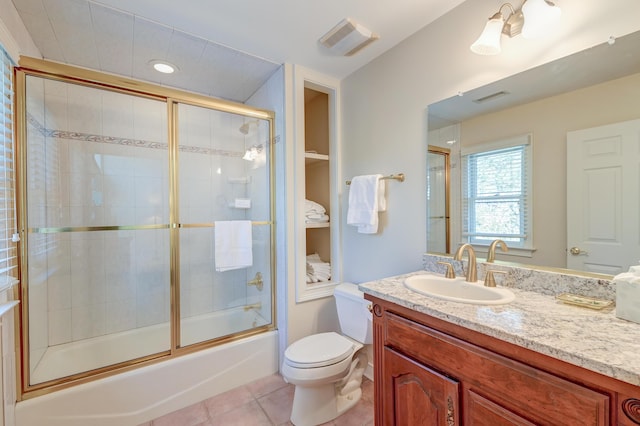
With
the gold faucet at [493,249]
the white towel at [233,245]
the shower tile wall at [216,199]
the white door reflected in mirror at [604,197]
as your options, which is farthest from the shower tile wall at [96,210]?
the white door reflected in mirror at [604,197]

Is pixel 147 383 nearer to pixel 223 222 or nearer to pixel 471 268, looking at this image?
pixel 223 222

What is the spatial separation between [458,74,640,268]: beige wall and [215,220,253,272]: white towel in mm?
1675

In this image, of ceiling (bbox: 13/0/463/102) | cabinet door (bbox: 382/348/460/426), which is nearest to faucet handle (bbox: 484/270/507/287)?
cabinet door (bbox: 382/348/460/426)

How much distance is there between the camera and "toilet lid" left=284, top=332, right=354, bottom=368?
1.47 meters

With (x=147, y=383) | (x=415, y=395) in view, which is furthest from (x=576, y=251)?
(x=147, y=383)

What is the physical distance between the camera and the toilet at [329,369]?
1.47 m

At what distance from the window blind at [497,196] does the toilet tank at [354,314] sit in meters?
0.76

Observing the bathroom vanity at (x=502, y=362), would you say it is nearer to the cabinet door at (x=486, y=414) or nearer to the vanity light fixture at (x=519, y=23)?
the cabinet door at (x=486, y=414)

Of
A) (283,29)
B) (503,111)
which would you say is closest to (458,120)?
(503,111)

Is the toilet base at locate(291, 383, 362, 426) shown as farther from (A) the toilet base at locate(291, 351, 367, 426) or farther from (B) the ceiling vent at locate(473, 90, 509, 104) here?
(B) the ceiling vent at locate(473, 90, 509, 104)

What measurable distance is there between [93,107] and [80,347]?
175 cm

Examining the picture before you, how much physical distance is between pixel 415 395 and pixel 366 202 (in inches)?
44.5

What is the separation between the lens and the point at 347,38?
64.6 inches

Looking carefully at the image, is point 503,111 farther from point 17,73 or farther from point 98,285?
point 98,285
